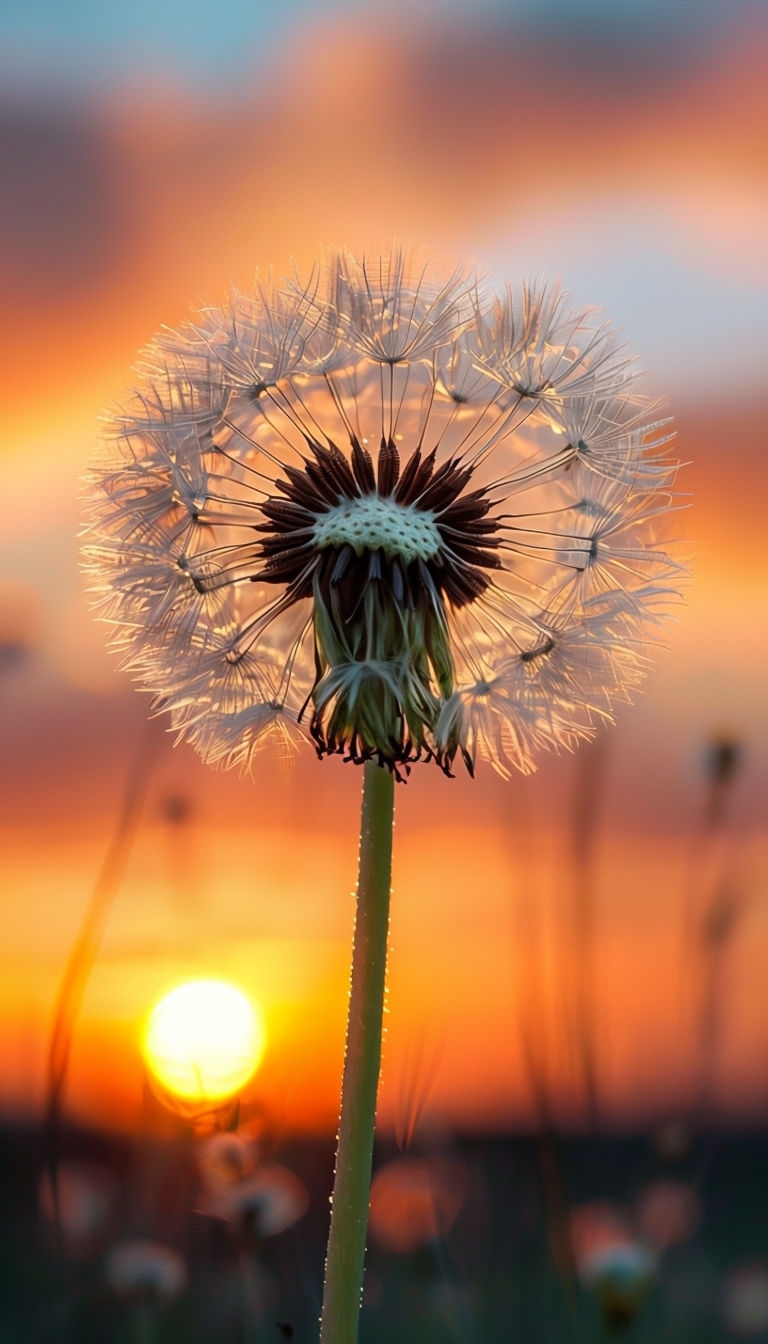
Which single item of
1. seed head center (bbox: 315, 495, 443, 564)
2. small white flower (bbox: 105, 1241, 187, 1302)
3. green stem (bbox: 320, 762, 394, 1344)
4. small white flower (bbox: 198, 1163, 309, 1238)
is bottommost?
small white flower (bbox: 105, 1241, 187, 1302)

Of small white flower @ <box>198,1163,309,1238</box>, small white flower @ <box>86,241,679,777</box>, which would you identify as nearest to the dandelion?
small white flower @ <box>86,241,679,777</box>

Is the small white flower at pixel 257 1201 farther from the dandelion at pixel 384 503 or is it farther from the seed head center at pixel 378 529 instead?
the seed head center at pixel 378 529

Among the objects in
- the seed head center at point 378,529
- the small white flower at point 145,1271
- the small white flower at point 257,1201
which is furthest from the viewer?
the small white flower at point 145,1271

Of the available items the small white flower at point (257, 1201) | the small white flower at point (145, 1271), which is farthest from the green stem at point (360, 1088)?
the small white flower at point (145, 1271)

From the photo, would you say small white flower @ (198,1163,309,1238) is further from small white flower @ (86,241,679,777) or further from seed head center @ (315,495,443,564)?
seed head center @ (315,495,443,564)

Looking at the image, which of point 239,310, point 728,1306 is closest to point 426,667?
point 239,310

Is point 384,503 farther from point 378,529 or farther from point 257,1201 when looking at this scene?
point 257,1201

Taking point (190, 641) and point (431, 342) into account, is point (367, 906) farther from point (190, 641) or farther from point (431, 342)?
point (431, 342)
